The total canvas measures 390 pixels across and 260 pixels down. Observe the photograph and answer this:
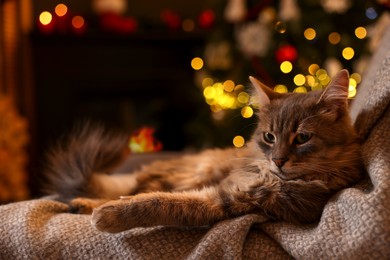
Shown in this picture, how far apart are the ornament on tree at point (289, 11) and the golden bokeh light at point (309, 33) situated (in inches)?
4.1

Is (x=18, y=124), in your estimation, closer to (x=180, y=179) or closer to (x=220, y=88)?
(x=220, y=88)

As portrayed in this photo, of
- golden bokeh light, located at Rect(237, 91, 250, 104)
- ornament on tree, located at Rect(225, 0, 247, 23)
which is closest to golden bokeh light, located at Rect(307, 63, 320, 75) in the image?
golden bokeh light, located at Rect(237, 91, 250, 104)

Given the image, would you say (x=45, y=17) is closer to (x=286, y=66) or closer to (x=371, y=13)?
(x=286, y=66)

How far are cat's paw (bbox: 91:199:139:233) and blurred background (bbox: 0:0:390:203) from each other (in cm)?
177

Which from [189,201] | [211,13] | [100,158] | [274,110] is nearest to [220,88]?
[211,13]

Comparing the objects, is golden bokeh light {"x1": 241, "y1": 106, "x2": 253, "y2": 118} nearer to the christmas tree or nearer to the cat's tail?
the christmas tree

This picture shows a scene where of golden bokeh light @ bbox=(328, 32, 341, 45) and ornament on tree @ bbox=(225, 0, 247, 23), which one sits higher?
ornament on tree @ bbox=(225, 0, 247, 23)

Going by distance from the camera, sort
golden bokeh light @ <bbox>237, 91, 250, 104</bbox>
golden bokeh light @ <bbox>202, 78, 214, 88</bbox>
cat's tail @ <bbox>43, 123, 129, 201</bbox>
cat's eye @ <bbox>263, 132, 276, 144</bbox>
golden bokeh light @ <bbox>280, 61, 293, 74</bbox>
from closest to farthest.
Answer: cat's eye @ <bbox>263, 132, 276, 144</bbox> → cat's tail @ <bbox>43, 123, 129, 201</bbox> → golden bokeh light @ <bbox>280, 61, 293, 74</bbox> → golden bokeh light @ <bbox>237, 91, 250, 104</bbox> → golden bokeh light @ <bbox>202, 78, 214, 88</bbox>

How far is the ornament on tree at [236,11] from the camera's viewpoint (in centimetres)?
327

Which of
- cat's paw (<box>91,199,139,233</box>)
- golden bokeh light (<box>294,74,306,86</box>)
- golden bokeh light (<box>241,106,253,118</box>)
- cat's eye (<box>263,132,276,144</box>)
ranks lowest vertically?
golden bokeh light (<box>241,106,253,118</box>)

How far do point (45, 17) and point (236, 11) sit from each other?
1512 mm

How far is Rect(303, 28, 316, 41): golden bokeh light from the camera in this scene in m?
3.07

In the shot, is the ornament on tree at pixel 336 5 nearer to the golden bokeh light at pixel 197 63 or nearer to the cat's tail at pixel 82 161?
the golden bokeh light at pixel 197 63

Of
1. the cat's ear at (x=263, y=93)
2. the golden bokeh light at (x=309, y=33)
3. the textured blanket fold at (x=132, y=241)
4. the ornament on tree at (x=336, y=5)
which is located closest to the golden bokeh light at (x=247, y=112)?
the golden bokeh light at (x=309, y=33)
